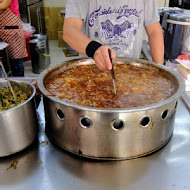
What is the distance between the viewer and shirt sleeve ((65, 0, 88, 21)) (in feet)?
5.21

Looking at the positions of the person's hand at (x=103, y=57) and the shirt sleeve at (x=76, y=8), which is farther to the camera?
the shirt sleeve at (x=76, y=8)

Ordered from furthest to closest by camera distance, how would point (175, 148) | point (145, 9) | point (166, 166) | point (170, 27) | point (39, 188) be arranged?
point (170, 27) < point (145, 9) < point (175, 148) < point (166, 166) < point (39, 188)

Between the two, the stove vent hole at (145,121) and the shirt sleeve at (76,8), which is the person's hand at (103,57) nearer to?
the stove vent hole at (145,121)

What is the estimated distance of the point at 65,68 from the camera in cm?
142

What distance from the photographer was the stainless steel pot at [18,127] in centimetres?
91

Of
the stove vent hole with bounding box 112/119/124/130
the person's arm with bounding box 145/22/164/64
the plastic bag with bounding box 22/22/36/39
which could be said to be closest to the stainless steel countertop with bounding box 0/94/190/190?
the stove vent hole with bounding box 112/119/124/130

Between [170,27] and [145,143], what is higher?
[170,27]

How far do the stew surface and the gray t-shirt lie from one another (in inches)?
13.5

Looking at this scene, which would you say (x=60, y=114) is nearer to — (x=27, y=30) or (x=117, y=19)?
(x=117, y=19)

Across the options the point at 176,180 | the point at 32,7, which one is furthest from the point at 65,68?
the point at 32,7

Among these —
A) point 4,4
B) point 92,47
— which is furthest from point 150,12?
point 4,4

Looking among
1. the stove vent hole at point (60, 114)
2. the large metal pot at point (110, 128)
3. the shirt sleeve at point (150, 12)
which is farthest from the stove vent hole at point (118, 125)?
the shirt sleeve at point (150, 12)

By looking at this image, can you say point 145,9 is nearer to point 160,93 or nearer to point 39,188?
point 160,93

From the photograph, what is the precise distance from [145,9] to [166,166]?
121 cm
